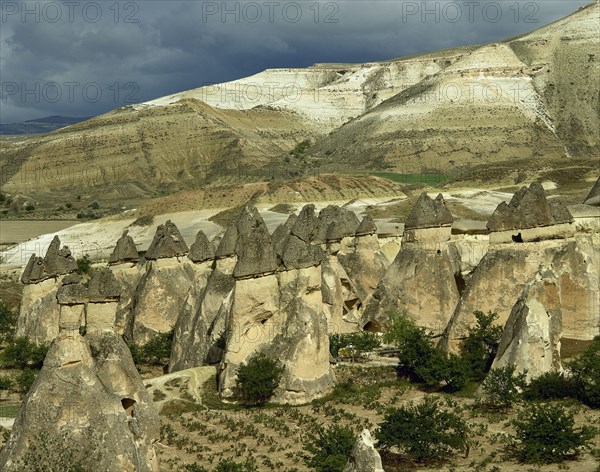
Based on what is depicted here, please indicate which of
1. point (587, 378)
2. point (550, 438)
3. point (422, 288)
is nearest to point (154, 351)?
point (422, 288)

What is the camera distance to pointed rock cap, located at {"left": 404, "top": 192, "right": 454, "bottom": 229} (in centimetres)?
3023

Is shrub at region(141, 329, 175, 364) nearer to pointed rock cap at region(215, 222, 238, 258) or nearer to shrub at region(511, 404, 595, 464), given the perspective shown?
pointed rock cap at region(215, 222, 238, 258)

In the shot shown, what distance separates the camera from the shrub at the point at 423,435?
57.7 feet

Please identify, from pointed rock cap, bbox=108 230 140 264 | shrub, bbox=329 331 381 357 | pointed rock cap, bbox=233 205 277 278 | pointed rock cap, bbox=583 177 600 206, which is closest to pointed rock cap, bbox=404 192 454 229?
shrub, bbox=329 331 381 357

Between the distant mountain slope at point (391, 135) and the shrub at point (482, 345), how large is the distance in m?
77.5

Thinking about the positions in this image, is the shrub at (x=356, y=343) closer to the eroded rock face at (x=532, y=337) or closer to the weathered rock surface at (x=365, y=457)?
the eroded rock face at (x=532, y=337)

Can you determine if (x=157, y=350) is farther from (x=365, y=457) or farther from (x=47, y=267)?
(x=365, y=457)

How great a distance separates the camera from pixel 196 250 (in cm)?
3184

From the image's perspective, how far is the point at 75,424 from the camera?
13953 mm

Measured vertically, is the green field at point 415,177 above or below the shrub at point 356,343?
above

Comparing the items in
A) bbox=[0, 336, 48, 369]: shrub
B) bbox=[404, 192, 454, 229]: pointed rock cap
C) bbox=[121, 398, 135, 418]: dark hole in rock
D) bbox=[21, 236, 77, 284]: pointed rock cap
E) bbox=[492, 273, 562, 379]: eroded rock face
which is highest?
bbox=[404, 192, 454, 229]: pointed rock cap

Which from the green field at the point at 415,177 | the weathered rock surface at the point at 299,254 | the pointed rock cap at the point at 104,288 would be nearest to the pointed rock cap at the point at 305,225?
the weathered rock surface at the point at 299,254

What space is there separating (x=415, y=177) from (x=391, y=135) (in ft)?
65.9

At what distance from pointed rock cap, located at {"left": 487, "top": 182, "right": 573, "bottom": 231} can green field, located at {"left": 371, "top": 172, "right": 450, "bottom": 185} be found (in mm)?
67051
